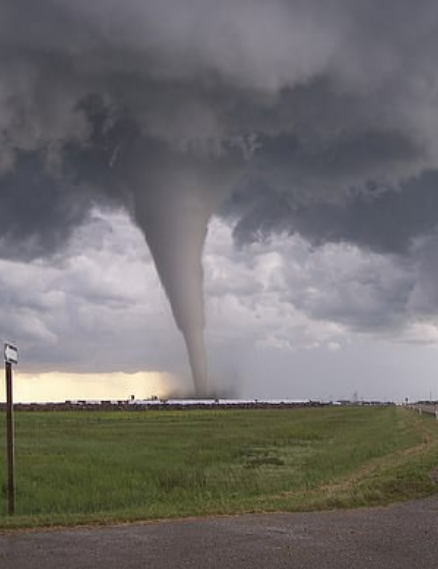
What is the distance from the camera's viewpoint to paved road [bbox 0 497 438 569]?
1084 centimetres

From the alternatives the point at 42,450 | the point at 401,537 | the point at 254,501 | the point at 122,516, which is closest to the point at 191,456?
the point at 42,450

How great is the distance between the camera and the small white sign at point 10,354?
1649 centimetres

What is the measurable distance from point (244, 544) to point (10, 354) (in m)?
7.23

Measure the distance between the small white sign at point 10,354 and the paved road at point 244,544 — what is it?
438cm

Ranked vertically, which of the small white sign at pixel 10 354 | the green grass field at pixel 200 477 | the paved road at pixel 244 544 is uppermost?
the small white sign at pixel 10 354

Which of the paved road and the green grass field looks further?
the green grass field

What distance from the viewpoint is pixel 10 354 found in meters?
16.7

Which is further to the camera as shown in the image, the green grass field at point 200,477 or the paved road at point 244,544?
the green grass field at point 200,477

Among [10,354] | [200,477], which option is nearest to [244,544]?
[10,354]

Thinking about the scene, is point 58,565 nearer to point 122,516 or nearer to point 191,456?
point 122,516

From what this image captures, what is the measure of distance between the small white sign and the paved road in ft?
14.4

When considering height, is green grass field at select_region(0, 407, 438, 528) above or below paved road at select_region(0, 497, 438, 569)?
below

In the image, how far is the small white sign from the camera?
16.5 meters

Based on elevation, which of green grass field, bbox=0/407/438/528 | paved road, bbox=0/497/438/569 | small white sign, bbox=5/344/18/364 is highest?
small white sign, bbox=5/344/18/364
